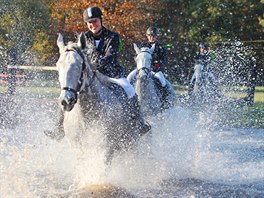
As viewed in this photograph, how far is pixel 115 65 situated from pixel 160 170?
Result: 1.99 metres

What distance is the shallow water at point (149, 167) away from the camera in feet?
25.7

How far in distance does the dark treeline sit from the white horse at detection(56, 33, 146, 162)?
24204 mm

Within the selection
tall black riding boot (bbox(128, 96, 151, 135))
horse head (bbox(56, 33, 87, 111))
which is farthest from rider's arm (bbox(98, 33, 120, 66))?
horse head (bbox(56, 33, 87, 111))

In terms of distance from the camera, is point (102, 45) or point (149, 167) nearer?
point (102, 45)

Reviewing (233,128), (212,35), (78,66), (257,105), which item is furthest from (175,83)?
(78,66)

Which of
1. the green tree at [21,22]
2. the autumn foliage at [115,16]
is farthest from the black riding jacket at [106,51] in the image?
the autumn foliage at [115,16]

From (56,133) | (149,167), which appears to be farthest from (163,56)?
(56,133)

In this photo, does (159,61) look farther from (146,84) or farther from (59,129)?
(59,129)

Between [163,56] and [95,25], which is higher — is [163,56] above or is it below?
above

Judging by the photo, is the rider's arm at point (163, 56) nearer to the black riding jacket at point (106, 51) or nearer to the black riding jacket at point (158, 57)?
the black riding jacket at point (158, 57)

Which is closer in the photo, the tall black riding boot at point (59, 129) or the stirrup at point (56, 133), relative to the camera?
the tall black riding boot at point (59, 129)

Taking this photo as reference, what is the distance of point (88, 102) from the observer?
7.38m

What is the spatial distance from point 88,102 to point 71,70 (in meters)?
0.75

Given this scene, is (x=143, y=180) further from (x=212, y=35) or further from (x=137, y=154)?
(x=212, y=35)
